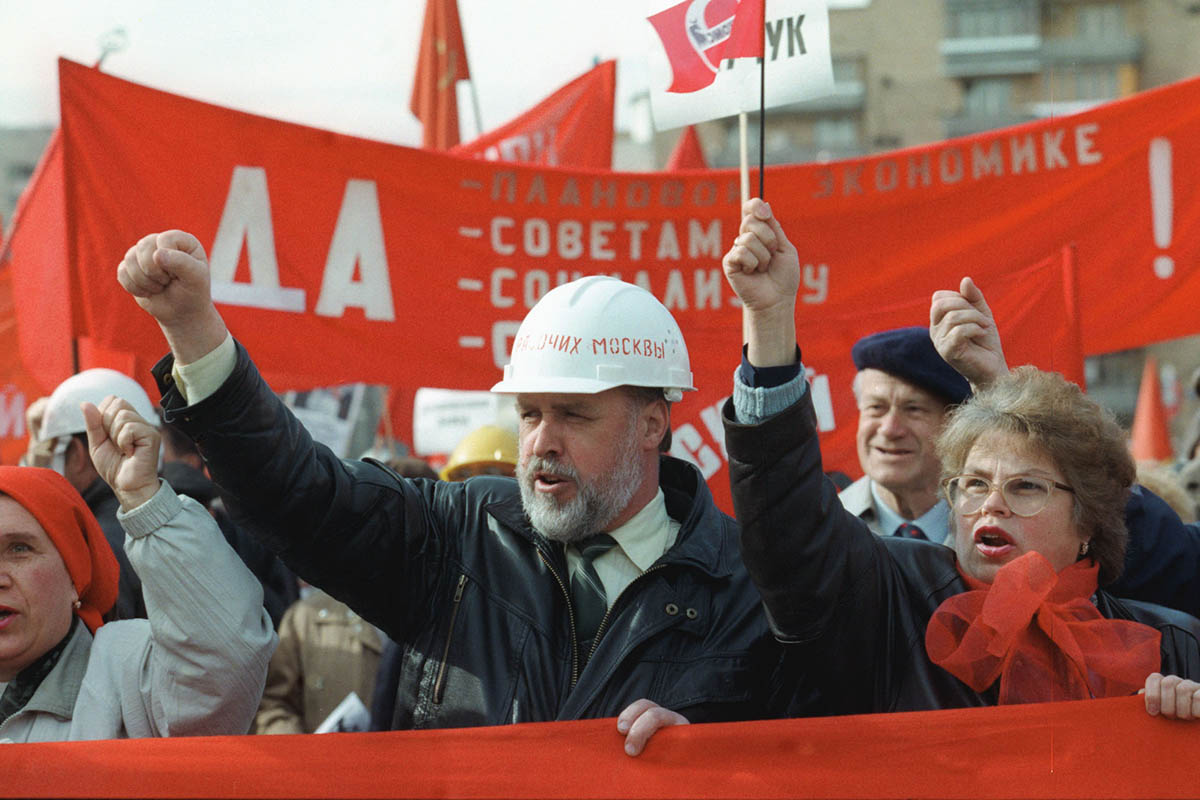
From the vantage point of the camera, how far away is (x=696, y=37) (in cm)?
336

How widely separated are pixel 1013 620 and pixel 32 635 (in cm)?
175

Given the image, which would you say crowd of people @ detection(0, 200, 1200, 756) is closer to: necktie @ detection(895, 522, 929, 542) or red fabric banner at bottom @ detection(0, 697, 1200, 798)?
red fabric banner at bottom @ detection(0, 697, 1200, 798)

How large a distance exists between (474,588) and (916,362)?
1574 millimetres

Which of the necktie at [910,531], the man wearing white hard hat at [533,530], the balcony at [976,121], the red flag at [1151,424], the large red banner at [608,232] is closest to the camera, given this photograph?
the man wearing white hard hat at [533,530]

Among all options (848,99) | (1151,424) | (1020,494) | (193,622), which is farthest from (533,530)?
(848,99)

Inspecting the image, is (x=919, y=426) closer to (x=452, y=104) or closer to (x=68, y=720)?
(x=68, y=720)

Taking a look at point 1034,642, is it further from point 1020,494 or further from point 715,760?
point 715,760

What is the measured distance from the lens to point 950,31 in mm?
52219

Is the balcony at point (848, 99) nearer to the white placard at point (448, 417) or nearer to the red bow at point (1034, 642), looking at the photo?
the white placard at point (448, 417)

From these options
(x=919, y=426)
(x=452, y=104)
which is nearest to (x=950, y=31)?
(x=452, y=104)

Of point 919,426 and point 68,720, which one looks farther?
point 919,426

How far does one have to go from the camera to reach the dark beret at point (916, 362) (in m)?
4.06

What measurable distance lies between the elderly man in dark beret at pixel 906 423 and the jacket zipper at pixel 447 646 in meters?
1.44

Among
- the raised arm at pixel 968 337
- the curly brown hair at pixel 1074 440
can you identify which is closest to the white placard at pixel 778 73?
the raised arm at pixel 968 337
